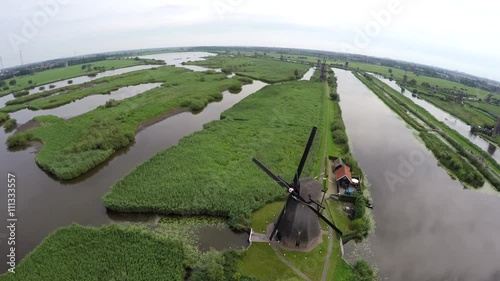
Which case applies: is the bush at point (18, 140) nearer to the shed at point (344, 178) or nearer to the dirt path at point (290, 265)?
the dirt path at point (290, 265)

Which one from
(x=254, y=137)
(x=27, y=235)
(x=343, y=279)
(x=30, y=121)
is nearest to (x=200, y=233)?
(x=343, y=279)

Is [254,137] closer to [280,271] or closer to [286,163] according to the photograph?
[286,163]

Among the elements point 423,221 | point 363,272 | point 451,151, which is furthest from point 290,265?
point 451,151

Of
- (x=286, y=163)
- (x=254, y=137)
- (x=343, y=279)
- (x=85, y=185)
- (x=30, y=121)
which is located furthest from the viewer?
(x=30, y=121)

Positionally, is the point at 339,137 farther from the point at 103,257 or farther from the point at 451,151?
the point at 103,257

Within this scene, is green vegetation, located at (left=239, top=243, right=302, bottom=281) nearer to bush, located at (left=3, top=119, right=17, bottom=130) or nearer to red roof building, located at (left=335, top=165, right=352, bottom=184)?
red roof building, located at (left=335, top=165, right=352, bottom=184)
